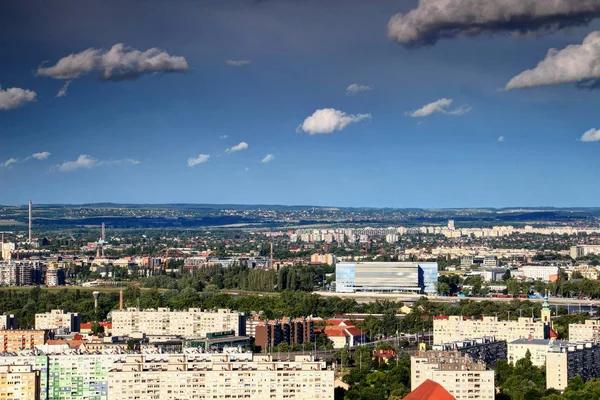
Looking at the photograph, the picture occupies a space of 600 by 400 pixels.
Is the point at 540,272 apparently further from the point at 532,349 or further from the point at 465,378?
the point at 465,378

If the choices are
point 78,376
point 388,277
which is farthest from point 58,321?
point 388,277

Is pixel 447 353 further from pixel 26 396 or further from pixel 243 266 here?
pixel 243 266

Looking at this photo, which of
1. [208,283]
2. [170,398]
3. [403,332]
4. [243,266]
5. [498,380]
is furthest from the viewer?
[243,266]

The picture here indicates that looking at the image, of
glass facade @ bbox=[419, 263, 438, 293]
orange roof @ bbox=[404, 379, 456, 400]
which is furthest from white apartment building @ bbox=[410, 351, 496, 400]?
glass facade @ bbox=[419, 263, 438, 293]

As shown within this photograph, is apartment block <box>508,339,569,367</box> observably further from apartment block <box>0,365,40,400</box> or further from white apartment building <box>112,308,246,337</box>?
apartment block <box>0,365,40,400</box>

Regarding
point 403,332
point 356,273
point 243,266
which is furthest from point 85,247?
point 403,332

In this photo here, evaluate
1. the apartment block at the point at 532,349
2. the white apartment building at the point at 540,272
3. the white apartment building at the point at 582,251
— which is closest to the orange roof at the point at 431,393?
the apartment block at the point at 532,349

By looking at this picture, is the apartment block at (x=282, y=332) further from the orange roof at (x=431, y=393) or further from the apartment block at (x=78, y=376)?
the orange roof at (x=431, y=393)
